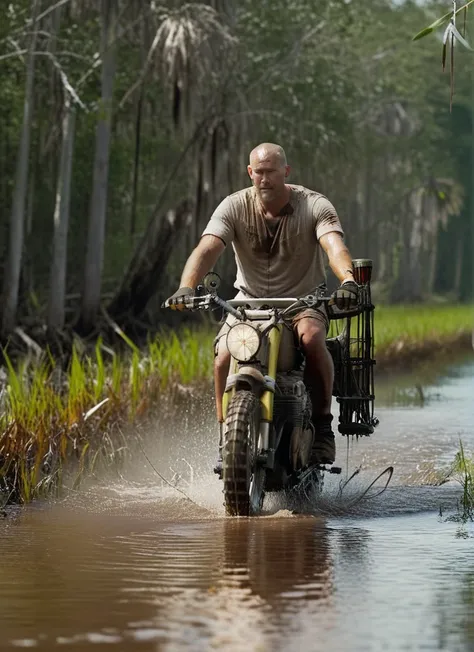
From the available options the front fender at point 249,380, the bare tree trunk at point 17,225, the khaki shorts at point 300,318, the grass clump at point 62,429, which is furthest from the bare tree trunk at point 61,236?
the front fender at point 249,380

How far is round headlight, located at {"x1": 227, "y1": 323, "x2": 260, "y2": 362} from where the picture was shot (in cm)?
864

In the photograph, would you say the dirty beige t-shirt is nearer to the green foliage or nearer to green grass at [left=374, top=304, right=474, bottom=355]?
the green foliage

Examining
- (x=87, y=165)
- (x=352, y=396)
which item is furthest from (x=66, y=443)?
(x=87, y=165)

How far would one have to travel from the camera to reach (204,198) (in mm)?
24422

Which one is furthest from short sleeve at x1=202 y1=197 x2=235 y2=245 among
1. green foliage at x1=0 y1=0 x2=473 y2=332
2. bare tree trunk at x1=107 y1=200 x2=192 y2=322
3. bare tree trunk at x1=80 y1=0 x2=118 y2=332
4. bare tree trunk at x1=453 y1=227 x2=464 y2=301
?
bare tree trunk at x1=453 y1=227 x2=464 y2=301

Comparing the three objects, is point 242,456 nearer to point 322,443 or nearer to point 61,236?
point 322,443

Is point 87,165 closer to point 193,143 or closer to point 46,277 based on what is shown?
point 46,277

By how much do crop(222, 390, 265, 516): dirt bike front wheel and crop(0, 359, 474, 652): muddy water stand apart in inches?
5.0

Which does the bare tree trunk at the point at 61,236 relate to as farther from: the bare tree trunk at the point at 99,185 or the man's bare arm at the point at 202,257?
the man's bare arm at the point at 202,257

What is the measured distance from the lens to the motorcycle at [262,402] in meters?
8.32

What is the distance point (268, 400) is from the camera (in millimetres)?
8555

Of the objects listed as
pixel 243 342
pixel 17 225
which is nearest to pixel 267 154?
pixel 243 342

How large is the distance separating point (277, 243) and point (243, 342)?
0.79m

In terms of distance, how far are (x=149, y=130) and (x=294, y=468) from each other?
27687 millimetres
